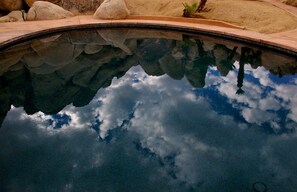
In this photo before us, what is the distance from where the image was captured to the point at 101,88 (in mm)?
7176

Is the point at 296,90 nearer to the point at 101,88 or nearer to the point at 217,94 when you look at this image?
the point at 217,94

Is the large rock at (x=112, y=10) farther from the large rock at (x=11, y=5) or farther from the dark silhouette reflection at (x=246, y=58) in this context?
the dark silhouette reflection at (x=246, y=58)

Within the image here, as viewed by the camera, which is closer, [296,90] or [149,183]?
[149,183]

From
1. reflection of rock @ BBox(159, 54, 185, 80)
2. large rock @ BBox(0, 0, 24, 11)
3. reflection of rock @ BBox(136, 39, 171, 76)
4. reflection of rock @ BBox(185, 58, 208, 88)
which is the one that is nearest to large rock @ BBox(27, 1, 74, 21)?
large rock @ BBox(0, 0, 24, 11)

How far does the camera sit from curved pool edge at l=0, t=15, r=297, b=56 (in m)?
8.80

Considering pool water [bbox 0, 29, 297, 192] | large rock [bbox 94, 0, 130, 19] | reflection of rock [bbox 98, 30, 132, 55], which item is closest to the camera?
pool water [bbox 0, 29, 297, 192]

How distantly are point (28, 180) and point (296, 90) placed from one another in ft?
21.2

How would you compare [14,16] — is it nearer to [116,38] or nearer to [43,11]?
[43,11]

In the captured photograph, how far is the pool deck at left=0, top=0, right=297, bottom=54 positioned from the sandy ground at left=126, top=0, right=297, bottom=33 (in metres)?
0.45

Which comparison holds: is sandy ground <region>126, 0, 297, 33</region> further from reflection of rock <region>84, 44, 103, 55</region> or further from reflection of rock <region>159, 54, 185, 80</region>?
reflection of rock <region>84, 44, 103, 55</region>

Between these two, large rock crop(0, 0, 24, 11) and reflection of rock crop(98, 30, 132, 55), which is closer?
reflection of rock crop(98, 30, 132, 55)

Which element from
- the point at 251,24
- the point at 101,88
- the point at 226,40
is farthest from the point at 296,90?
the point at 101,88

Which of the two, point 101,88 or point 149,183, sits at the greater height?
point 149,183

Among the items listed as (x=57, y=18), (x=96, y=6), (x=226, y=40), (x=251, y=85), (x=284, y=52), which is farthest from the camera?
(x=96, y=6)
